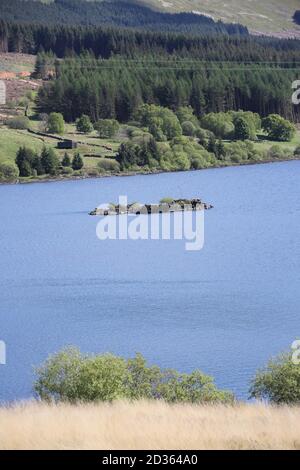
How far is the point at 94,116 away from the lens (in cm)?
13162

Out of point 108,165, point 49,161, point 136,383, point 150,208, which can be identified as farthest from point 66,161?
point 136,383

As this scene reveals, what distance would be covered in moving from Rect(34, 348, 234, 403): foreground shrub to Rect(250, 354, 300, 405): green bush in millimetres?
866

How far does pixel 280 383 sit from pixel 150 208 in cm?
5586

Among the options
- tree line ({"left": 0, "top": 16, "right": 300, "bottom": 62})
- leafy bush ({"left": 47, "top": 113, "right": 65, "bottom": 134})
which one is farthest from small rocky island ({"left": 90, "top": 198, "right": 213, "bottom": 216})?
tree line ({"left": 0, "top": 16, "right": 300, "bottom": 62})

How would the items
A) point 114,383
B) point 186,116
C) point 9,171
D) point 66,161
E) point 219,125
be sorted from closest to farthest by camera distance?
point 114,383 < point 9,171 < point 66,161 < point 219,125 < point 186,116

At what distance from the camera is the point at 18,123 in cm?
11906

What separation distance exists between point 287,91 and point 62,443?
13270 cm

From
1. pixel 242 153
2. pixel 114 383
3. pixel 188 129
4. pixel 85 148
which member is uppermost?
pixel 188 129

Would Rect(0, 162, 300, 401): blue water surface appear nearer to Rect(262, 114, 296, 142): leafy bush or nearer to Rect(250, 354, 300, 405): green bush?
Rect(250, 354, 300, 405): green bush

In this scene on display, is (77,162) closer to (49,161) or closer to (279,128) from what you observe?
(49,161)

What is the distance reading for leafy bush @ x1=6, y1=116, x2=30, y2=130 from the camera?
4677 inches

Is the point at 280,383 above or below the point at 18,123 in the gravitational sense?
below

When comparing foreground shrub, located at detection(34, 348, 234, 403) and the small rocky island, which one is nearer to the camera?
foreground shrub, located at detection(34, 348, 234, 403)
